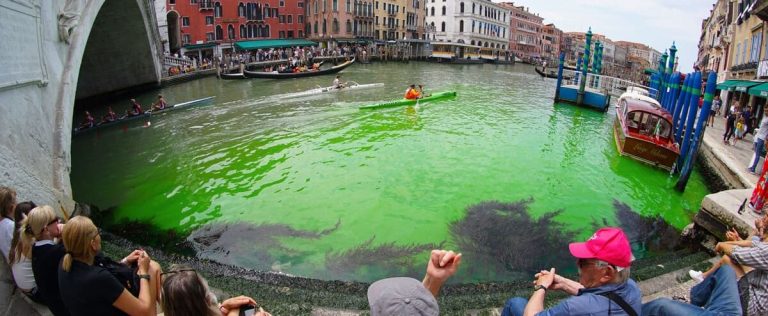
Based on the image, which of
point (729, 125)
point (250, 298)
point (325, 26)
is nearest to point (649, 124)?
point (729, 125)

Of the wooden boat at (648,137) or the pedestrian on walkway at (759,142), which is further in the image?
the wooden boat at (648,137)

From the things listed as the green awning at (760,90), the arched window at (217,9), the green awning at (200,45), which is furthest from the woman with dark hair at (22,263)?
the arched window at (217,9)

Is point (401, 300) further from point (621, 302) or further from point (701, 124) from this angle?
point (701, 124)

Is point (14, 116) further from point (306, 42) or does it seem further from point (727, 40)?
point (306, 42)

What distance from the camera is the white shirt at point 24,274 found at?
11.6 feet

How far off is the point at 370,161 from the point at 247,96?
14676 millimetres

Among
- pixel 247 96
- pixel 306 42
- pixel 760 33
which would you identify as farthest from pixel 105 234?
pixel 306 42

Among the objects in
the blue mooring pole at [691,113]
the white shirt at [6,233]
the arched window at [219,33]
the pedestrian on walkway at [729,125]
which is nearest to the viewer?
the white shirt at [6,233]

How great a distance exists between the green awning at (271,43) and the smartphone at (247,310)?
Answer: 46.0m

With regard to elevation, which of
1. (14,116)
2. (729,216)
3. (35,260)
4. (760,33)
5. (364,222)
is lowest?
(364,222)

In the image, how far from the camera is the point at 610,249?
2416 mm

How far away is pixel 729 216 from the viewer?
6758 millimetres

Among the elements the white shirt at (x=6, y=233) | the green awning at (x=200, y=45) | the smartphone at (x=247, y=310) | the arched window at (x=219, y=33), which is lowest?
the smartphone at (x=247, y=310)

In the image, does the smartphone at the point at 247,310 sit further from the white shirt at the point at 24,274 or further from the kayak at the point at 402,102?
the kayak at the point at 402,102
